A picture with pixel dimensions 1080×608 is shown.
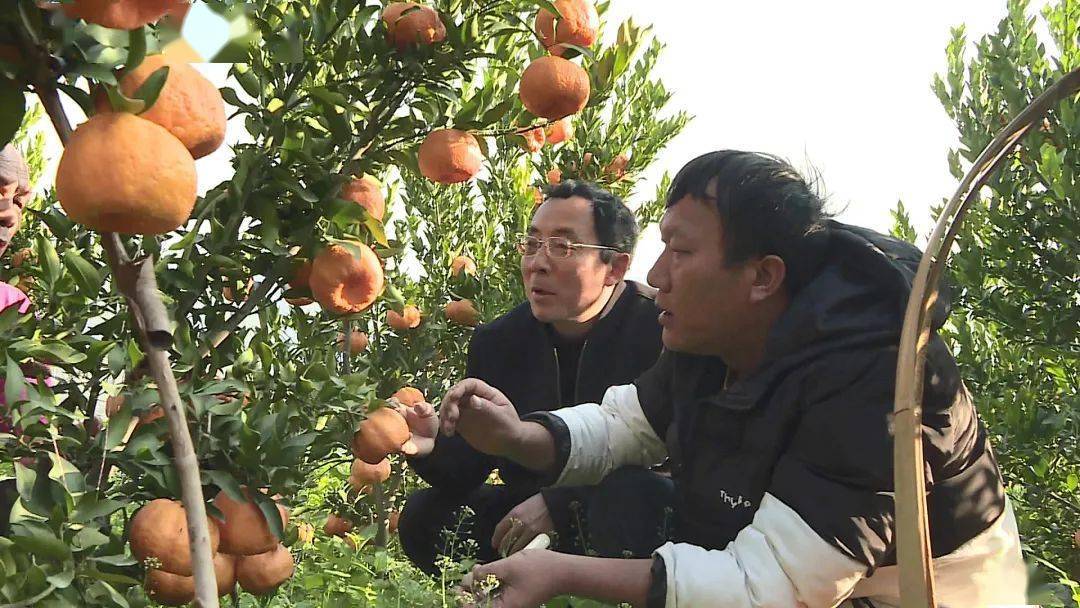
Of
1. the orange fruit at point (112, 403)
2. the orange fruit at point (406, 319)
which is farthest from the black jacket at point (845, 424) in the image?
the orange fruit at point (406, 319)

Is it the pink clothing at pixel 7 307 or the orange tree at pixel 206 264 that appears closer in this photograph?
the orange tree at pixel 206 264

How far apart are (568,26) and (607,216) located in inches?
52.6

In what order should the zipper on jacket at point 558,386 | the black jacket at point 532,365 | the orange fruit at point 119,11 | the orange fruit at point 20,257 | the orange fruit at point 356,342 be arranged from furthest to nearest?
the orange fruit at point 356,342
the zipper on jacket at point 558,386
the black jacket at point 532,365
the orange fruit at point 20,257
the orange fruit at point 119,11

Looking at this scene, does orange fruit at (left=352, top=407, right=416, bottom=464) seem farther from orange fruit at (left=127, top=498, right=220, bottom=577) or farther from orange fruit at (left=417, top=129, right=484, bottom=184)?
orange fruit at (left=417, top=129, right=484, bottom=184)

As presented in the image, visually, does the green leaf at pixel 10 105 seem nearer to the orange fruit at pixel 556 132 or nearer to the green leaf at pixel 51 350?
the green leaf at pixel 51 350

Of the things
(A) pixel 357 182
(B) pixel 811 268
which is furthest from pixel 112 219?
(B) pixel 811 268

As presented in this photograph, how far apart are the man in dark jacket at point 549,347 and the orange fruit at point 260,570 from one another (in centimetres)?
128

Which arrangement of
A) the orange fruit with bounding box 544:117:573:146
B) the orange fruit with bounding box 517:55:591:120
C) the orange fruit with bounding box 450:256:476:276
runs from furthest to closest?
1. the orange fruit with bounding box 450:256:476:276
2. the orange fruit with bounding box 544:117:573:146
3. the orange fruit with bounding box 517:55:591:120

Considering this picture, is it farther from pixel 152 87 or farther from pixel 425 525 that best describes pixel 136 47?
pixel 425 525

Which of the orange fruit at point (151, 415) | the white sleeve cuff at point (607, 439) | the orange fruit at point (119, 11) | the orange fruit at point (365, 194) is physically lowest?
the white sleeve cuff at point (607, 439)

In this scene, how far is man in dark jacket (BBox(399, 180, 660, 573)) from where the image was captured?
2805 millimetres

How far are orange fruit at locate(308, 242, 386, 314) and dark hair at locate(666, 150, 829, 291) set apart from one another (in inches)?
24.7

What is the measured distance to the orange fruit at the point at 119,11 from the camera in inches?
34.4

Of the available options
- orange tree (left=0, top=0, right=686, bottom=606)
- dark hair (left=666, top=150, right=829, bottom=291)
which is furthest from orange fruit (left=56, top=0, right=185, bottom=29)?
dark hair (left=666, top=150, right=829, bottom=291)
